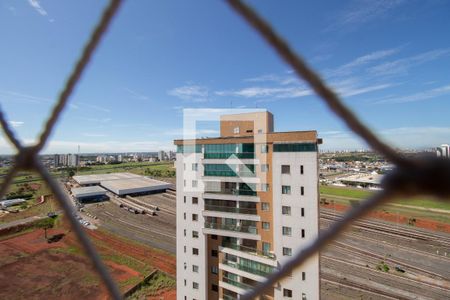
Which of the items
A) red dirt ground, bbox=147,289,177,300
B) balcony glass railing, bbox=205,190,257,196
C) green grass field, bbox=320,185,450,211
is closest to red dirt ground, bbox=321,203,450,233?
green grass field, bbox=320,185,450,211

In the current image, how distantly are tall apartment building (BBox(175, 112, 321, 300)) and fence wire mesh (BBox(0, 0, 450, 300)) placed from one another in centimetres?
690

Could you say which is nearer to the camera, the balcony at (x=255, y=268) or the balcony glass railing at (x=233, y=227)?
the balcony at (x=255, y=268)

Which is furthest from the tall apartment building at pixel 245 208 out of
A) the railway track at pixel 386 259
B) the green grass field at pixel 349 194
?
the green grass field at pixel 349 194

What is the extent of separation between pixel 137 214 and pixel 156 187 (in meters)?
9.16

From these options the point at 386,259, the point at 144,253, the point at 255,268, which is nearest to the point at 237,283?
the point at 255,268

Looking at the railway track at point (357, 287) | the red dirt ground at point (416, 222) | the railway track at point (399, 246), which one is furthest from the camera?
the red dirt ground at point (416, 222)

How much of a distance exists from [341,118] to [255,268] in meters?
8.42

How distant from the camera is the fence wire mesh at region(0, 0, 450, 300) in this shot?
1.05ft

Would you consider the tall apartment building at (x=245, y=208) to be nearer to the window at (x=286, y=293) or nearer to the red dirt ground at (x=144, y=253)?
Answer: the window at (x=286, y=293)

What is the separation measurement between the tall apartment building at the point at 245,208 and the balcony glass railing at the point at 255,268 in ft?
0.10

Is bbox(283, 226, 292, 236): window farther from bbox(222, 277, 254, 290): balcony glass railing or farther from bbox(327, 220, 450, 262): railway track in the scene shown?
bbox(327, 220, 450, 262): railway track

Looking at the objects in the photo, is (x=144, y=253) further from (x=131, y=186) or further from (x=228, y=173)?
(x=131, y=186)

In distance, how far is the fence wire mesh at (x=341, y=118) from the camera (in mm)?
320

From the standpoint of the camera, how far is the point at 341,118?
42 cm
